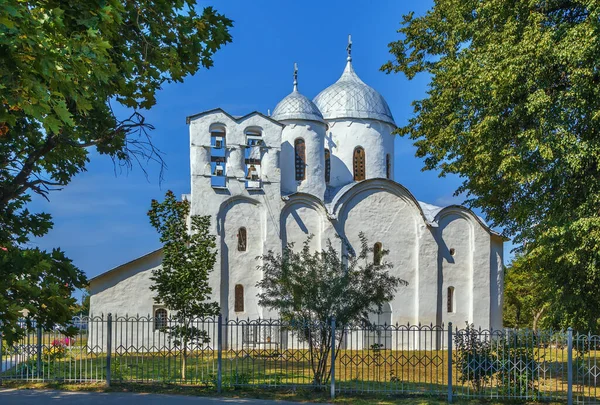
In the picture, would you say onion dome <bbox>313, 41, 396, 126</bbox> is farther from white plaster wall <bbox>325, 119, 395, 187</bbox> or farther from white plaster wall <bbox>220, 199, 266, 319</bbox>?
white plaster wall <bbox>220, 199, 266, 319</bbox>

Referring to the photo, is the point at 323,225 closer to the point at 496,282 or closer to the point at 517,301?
the point at 496,282

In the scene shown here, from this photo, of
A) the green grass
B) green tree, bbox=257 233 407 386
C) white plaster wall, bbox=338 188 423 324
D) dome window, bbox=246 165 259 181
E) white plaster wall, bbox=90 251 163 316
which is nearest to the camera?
the green grass

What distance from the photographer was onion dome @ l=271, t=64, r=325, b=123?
27172mm

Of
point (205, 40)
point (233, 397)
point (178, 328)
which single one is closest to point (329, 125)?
point (178, 328)

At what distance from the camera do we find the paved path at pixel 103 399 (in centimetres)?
1130

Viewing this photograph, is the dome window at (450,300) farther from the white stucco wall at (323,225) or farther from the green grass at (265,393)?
the green grass at (265,393)

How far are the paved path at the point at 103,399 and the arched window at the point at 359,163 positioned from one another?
59.5 ft

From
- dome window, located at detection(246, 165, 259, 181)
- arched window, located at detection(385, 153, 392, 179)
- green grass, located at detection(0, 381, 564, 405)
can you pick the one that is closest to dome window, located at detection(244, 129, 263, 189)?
dome window, located at detection(246, 165, 259, 181)

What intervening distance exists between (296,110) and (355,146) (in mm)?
3562

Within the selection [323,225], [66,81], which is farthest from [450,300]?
[66,81]

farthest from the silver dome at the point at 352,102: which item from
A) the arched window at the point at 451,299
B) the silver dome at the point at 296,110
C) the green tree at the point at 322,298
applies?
the green tree at the point at 322,298

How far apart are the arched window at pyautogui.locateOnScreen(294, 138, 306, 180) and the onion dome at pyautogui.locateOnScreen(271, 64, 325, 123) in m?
1.10

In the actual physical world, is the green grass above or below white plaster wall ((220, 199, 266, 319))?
below

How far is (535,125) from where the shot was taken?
47.0ft
